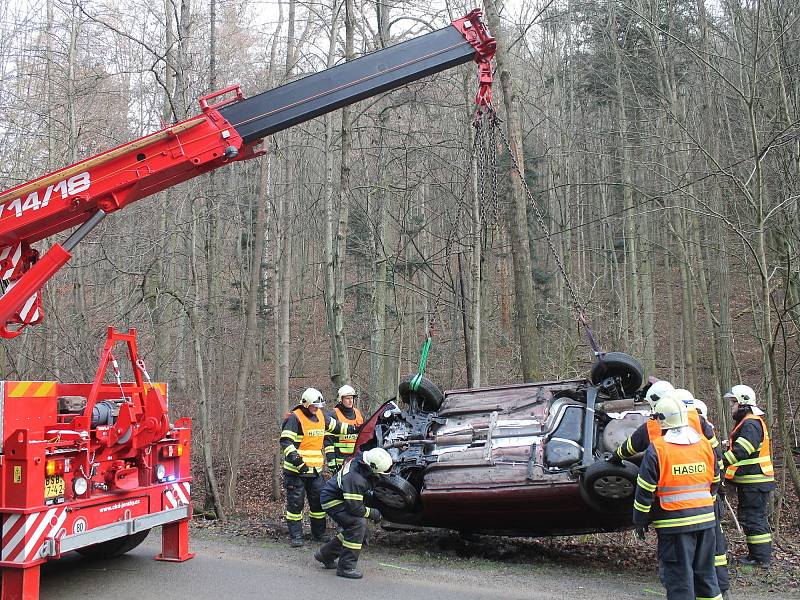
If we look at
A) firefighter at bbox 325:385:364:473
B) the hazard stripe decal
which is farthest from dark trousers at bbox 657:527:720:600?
the hazard stripe decal

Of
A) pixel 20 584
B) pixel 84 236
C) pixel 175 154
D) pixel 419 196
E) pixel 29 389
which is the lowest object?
pixel 20 584

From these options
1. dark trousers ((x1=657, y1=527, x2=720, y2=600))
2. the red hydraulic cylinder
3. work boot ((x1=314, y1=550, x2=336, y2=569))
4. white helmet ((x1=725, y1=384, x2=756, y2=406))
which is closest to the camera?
dark trousers ((x1=657, y1=527, x2=720, y2=600))

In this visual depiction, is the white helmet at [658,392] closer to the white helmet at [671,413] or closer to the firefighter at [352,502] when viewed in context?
the white helmet at [671,413]

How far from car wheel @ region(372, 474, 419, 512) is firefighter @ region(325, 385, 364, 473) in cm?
159

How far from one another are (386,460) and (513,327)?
16.5 meters

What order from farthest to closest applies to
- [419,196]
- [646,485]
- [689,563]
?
[419,196]
[646,485]
[689,563]

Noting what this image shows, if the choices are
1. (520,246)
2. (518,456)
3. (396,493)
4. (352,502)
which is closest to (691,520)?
(518,456)

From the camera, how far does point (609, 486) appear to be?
5805mm

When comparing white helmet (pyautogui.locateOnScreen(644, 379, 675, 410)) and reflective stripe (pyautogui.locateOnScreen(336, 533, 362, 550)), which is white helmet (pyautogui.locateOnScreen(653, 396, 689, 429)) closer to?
white helmet (pyautogui.locateOnScreen(644, 379, 675, 410))

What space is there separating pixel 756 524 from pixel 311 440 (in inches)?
189

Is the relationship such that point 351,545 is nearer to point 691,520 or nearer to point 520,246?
point 691,520

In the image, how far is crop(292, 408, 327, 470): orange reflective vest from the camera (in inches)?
329

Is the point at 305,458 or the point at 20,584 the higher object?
the point at 305,458

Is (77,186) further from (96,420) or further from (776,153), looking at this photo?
(776,153)
